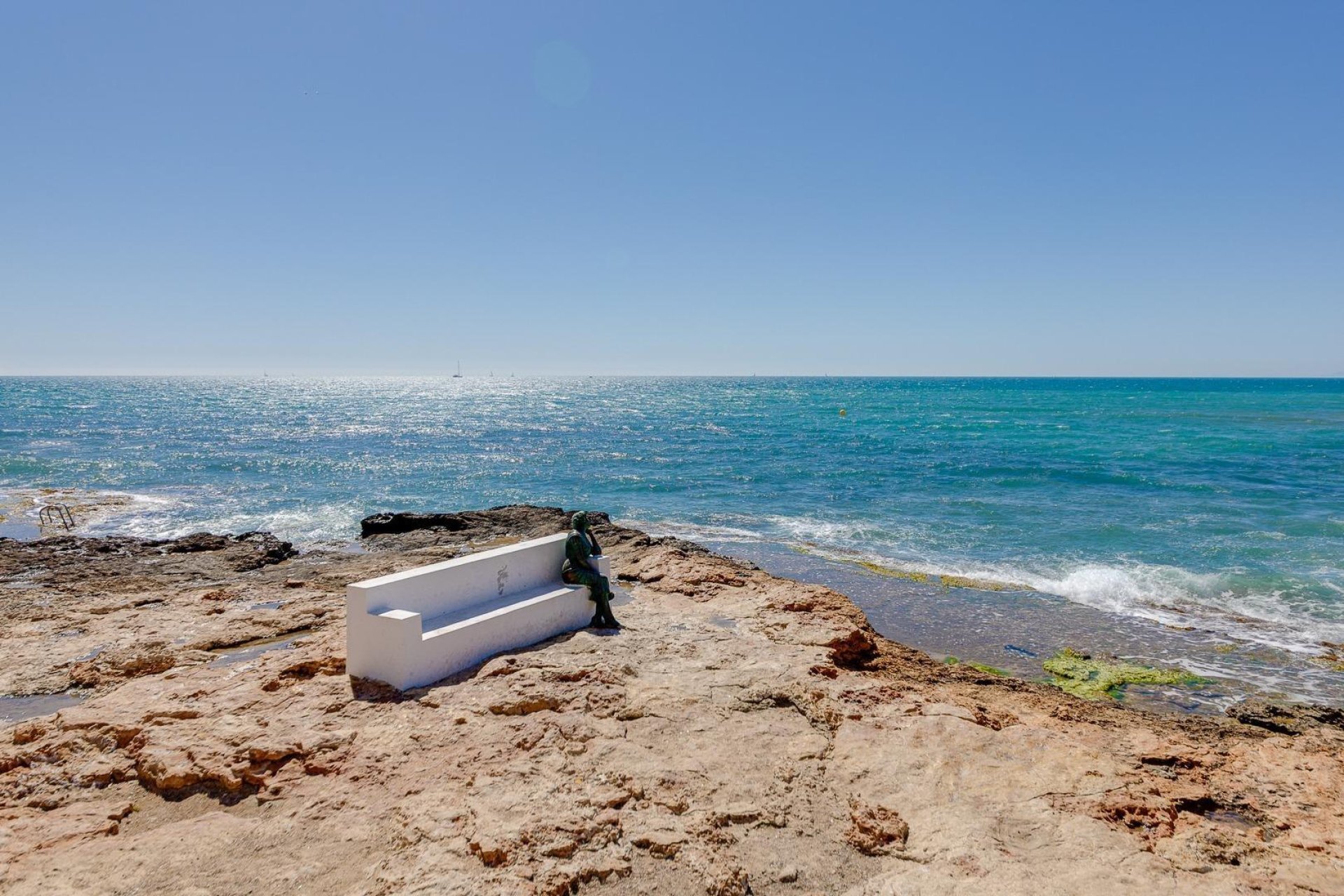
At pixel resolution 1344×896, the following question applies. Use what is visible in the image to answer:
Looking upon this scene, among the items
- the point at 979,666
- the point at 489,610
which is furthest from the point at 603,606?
the point at 979,666

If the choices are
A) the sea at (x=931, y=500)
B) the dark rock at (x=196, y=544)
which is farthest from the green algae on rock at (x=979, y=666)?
the dark rock at (x=196, y=544)

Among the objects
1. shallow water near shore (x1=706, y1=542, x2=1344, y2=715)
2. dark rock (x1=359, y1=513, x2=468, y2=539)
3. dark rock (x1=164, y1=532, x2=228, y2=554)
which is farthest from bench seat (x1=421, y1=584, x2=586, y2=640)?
dark rock (x1=164, y1=532, x2=228, y2=554)

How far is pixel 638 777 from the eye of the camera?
5.09 meters

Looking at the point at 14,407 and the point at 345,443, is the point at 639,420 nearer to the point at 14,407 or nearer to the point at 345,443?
the point at 345,443

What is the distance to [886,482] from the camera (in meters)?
26.3

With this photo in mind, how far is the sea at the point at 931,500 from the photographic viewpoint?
37.0 feet

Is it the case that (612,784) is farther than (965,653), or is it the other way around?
(965,653)

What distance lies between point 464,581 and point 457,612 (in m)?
0.35

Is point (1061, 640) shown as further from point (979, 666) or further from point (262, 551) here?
point (262, 551)

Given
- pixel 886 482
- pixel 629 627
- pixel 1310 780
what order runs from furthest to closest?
pixel 886 482 < pixel 629 627 < pixel 1310 780

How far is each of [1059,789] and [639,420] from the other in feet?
180

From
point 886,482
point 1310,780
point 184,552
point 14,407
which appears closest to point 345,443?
point 184,552

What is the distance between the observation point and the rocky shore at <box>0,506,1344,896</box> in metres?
4.26

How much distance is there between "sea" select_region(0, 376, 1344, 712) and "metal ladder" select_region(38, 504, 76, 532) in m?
0.58
